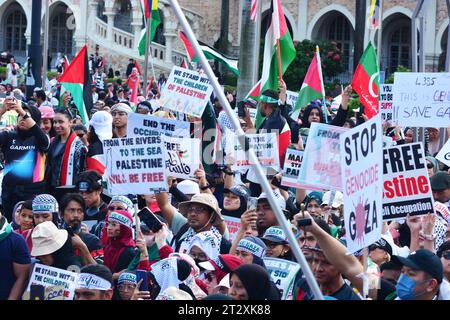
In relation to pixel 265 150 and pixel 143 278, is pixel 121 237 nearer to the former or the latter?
pixel 143 278

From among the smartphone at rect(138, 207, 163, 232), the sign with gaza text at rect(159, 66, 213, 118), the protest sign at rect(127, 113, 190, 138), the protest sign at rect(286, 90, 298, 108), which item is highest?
the protest sign at rect(286, 90, 298, 108)

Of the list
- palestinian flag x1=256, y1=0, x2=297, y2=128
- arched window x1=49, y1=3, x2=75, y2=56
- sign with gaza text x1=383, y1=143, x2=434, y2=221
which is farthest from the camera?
arched window x1=49, y1=3, x2=75, y2=56

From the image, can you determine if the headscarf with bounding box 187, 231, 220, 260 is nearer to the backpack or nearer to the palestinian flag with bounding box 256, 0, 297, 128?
the backpack

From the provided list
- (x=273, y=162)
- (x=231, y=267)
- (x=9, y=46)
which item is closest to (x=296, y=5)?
(x=9, y=46)

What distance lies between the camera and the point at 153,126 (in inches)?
399

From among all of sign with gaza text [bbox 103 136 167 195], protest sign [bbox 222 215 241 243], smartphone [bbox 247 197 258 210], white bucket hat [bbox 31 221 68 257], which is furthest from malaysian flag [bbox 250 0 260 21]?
white bucket hat [bbox 31 221 68 257]

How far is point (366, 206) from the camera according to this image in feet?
20.5

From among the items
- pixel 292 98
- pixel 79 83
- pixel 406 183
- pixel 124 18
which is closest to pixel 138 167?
pixel 406 183

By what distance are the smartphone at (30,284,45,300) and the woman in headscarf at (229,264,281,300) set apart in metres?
1.12

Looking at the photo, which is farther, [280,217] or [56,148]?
[56,148]

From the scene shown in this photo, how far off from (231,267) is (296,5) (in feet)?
125

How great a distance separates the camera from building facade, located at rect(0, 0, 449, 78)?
138ft
